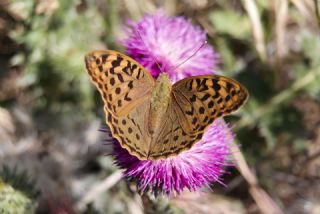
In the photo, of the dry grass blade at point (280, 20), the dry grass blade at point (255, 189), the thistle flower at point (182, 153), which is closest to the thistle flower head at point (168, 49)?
the thistle flower at point (182, 153)

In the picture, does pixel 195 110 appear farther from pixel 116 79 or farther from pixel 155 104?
pixel 116 79

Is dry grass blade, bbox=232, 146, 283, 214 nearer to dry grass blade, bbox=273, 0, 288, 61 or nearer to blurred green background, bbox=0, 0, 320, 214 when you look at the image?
blurred green background, bbox=0, 0, 320, 214

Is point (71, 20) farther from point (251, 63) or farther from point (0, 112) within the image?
point (251, 63)

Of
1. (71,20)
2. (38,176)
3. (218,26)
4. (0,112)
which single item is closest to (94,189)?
(38,176)

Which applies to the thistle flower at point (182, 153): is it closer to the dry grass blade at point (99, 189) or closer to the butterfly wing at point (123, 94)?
the butterfly wing at point (123, 94)

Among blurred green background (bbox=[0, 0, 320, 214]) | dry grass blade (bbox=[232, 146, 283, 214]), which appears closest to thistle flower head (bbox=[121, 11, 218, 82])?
blurred green background (bbox=[0, 0, 320, 214])

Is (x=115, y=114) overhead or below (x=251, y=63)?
overhead

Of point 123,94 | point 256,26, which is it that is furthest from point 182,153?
point 256,26
